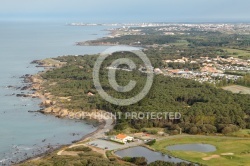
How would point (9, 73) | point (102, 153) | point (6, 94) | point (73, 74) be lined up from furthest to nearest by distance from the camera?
point (9, 73) < point (73, 74) < point (6, 94) < point (102, 153)

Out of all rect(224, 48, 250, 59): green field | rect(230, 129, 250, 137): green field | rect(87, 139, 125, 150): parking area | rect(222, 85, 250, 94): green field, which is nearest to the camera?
rect(87, 139, 125, 150): parking area

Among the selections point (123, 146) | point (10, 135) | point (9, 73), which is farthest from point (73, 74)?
point (123, 146)

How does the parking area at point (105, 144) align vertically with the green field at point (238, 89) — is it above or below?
below

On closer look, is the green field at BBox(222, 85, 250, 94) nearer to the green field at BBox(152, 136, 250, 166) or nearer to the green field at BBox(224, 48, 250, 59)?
the green field at BBox(152, 136, 250, 166)

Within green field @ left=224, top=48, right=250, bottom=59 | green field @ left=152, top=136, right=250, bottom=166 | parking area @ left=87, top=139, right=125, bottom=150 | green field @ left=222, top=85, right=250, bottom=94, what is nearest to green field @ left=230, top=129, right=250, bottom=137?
green field @ left=152, top=136, right=250, bottom=166

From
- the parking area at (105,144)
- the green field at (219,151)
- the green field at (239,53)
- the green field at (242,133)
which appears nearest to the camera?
the green field at (219,151)

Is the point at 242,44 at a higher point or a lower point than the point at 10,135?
higher

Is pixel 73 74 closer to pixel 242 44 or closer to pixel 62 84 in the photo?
pixel 62 84

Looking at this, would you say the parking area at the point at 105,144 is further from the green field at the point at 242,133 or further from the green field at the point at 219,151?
the green field at the point at 242,133

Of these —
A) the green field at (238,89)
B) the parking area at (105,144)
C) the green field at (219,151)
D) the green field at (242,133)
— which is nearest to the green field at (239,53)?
the green field at (238,89)
